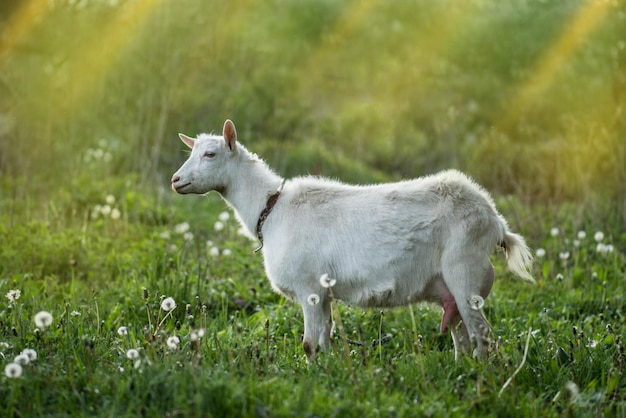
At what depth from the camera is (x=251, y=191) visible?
5957mm

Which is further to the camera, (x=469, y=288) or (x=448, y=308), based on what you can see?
(x=448, y=308)

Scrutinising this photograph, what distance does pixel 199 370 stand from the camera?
4.35 meters

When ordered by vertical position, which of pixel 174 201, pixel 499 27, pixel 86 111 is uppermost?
pixel 499 27

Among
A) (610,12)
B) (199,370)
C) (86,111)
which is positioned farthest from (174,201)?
(199,370)

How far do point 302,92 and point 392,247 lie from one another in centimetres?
1482

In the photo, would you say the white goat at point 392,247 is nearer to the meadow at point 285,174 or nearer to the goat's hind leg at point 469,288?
the goat's hind leg at point 469,288

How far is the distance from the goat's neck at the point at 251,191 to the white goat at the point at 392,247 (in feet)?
0.41

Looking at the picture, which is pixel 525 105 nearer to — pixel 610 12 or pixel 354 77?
pixel 610 12

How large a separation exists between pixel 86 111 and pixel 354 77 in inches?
437

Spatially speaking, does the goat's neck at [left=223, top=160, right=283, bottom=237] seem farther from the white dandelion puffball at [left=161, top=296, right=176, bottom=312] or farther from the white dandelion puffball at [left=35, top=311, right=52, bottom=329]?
the white dandelion puffball at [left=35, top=311, right=52, bottom=329]

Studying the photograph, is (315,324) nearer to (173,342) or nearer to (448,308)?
(448,308)

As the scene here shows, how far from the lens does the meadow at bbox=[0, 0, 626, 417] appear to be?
172 inches

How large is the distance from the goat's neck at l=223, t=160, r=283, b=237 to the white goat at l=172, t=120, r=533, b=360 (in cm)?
12

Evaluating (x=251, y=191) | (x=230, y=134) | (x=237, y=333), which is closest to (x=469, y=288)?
(x=237, y=333)
